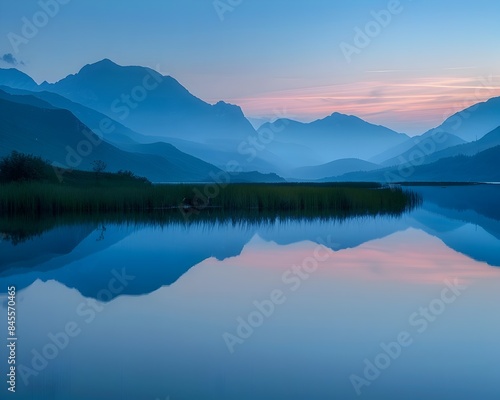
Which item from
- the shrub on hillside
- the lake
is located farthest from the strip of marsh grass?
the lake

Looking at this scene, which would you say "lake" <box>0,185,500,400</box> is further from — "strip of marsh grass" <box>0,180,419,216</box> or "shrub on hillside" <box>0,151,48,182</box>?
"shrub on hillside" <box>0,151,48,182</box>

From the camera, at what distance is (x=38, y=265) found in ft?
58.1

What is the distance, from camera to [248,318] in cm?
1166

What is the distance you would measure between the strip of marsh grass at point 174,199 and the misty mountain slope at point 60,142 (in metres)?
111

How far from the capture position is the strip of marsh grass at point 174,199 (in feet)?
103

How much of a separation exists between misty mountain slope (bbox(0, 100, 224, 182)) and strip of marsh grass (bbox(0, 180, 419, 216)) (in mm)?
110728

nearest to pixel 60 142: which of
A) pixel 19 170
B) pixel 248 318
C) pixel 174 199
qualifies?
pixel 19 170

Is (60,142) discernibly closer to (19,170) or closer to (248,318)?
(19,170)

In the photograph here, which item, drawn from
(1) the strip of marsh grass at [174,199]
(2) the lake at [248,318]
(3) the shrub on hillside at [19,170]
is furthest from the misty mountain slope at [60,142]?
(2) the lake at [248,318]

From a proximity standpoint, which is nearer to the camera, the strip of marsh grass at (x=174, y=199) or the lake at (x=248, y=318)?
the lake at (x=248, y=318)

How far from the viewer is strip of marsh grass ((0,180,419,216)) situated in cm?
3153

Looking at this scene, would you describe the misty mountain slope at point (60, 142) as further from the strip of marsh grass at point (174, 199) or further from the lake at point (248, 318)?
the lake at point (248, 318)

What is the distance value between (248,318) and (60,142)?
158822mm

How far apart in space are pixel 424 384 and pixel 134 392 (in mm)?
3728
